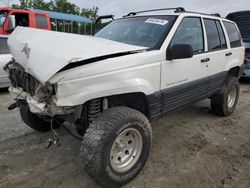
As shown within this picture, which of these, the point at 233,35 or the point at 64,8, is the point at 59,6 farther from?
the point at 233,35

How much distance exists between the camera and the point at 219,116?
17.3 ft

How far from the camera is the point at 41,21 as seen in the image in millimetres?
12148

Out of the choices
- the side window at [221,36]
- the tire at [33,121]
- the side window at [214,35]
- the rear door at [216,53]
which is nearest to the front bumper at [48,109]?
the tire at [33,121]

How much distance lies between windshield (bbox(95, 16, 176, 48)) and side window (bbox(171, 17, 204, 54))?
17 centimetres

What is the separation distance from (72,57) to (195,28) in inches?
90.8

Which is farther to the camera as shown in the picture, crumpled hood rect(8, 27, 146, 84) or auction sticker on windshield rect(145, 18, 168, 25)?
auction sticker on windshield rect(145, 18, 168, 25)

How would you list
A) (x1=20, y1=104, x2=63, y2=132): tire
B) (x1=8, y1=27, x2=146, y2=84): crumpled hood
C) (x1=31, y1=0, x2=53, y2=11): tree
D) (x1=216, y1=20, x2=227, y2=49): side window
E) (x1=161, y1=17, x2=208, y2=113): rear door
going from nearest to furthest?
(x1=8, y1=27, x2=146, y2=84): crumpled hood → (x1=161, y1=17, x2=208, y2=113): rear door → (x1=20, y1=104, x2=63, y2=132): tire → (x1=216, y1=20, x2=227, y2=49): side window → (x1=31, y1=0, x2=53, y2=11): tree

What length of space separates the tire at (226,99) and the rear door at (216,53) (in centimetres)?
22

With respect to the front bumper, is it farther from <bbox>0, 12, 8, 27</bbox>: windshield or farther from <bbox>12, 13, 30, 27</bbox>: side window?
<bbox>12, 13, 30, 27</bbox>: side window

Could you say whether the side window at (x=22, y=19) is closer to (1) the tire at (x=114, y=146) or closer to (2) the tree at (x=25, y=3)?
(1) the tire at (x=114, y=146)

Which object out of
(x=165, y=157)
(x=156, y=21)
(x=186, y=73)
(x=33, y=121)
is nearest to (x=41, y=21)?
(x=33, y=121)

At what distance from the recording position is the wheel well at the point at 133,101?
316cm

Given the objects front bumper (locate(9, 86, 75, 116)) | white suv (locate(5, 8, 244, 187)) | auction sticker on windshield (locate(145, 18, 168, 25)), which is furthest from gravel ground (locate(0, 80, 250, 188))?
auction sticker on windshield (locate(145, 18, 168, 25))

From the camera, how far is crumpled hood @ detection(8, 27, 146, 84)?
243 cm
